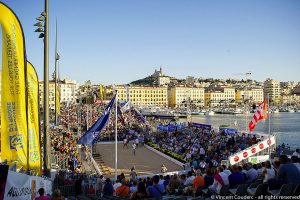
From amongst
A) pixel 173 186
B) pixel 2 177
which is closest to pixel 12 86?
pixel 2 177

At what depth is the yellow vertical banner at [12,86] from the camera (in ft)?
27.5

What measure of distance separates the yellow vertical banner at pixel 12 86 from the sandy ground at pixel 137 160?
12775 mm

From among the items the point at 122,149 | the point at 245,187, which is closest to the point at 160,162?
the point at 122,149

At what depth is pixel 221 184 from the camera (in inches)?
323

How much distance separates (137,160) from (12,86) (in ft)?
59.0

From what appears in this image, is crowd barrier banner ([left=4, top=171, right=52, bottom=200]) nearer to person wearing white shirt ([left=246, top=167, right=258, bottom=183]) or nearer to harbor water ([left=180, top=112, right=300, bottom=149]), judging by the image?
person wearing white shirt ([left=246, top=167, right=258, bottom=183])

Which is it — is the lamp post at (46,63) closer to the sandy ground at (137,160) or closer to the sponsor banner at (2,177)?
the sponsor banner at (2,177)

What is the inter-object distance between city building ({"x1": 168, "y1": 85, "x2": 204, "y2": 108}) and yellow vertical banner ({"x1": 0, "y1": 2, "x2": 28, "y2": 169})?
170 m

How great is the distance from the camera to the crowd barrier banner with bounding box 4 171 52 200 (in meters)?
5.80


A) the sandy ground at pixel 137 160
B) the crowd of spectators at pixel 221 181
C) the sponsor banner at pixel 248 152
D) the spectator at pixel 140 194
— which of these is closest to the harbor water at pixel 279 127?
the sandy ground at pixel 137 160

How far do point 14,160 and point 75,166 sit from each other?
10834 millimetres

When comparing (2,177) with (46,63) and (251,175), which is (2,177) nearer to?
(46,63)

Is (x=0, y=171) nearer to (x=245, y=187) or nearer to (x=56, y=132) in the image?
(x=245, y=187)

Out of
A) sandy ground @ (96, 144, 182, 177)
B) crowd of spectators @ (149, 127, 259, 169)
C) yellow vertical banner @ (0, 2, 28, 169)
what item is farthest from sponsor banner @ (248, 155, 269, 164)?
yellow vertical banner @ (0, 2, 28, 169)
